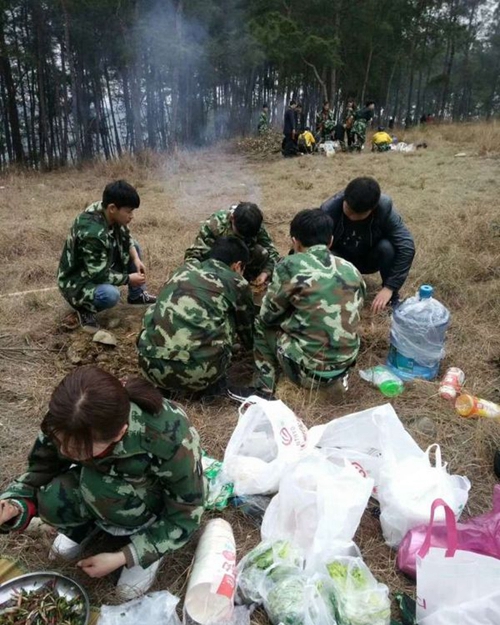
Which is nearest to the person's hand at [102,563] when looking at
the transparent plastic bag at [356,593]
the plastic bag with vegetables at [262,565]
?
the plastic bag with vegetables at [262,565]

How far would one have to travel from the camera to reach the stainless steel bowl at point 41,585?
1.37m

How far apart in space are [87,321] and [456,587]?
9.18 ft

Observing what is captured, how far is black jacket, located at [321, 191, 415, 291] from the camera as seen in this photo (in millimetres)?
3283

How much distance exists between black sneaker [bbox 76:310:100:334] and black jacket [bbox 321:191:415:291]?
6.15 feet

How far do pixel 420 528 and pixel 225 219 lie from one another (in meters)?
2.61

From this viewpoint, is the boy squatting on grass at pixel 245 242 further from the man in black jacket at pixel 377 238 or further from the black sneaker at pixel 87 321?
the black sneaker at pixel 87 321

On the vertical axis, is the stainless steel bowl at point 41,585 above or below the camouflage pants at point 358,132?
below

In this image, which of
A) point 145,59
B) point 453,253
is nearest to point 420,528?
point 453,253

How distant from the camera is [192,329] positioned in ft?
7.86

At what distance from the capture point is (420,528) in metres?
1.60

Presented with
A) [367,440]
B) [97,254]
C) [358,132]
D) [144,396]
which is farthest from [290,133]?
[144,396]

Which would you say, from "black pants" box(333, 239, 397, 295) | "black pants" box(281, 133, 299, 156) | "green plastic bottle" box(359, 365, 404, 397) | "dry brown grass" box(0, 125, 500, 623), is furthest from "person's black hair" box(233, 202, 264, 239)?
"black pants" box(281, 133, 299, 156)

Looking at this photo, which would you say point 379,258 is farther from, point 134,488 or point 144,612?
point 144,612

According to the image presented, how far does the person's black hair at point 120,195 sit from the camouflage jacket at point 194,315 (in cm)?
80
